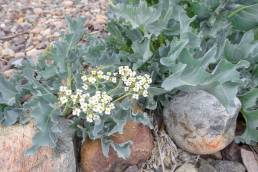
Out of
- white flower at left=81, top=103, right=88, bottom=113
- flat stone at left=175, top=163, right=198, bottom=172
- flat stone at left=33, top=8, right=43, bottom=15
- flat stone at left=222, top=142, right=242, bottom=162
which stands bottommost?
flat stone at left=175, top=163, right=198, bottom=172

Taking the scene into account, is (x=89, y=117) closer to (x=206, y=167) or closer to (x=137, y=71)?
(x=137, y=71)

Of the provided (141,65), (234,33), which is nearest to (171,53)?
(141,65)

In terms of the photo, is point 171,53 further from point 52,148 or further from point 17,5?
point 17,5

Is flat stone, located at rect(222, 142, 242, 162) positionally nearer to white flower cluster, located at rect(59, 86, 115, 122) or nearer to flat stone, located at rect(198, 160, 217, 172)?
flat stone, located at rect(198, 160, 217, 172)

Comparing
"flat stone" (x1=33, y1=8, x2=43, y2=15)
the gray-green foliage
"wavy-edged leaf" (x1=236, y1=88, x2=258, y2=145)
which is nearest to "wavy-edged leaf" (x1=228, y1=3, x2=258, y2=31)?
the gray-green foliage

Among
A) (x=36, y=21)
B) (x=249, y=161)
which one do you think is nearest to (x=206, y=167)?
(x=249, y=161)

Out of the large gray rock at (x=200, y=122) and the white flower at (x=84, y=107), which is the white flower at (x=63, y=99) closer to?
the white flower at (x=84, y=107)
